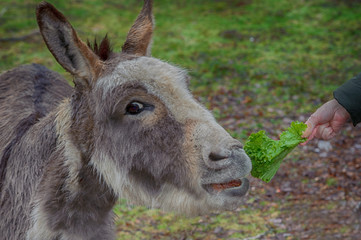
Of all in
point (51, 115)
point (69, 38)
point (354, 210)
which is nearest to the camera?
point (69, 38)

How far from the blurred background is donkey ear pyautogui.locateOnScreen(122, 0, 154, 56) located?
245mm

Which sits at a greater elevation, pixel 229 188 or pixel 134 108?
pixel 134 108

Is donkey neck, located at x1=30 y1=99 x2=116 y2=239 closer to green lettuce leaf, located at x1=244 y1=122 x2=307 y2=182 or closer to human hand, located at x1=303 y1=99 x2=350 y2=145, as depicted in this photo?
green lettuce leaf, located at x1=244 y1=122 x2=307 y2=182

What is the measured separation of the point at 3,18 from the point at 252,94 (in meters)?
6.61

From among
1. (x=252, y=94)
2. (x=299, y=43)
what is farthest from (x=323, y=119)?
(x=299, y=43)

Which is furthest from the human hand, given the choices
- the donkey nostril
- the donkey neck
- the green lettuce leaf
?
the donkey neck

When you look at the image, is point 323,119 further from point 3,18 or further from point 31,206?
point 3,18

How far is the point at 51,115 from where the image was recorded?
3.81 metres

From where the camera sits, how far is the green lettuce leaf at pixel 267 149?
3.57 metres

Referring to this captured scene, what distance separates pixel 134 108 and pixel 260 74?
254 inches

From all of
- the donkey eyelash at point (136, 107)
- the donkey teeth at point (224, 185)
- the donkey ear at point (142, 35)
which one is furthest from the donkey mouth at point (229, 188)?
the donkey ear at point (142, 35)

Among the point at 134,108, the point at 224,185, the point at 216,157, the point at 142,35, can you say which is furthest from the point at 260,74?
Answer: the point at 216,157

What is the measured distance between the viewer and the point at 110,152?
3.30 meters

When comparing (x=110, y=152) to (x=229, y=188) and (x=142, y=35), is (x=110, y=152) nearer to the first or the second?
(x=229, y=188)
